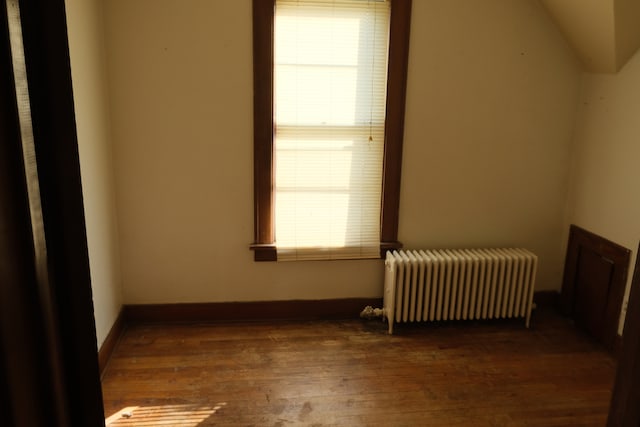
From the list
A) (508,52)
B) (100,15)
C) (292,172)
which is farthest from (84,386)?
(508,52)

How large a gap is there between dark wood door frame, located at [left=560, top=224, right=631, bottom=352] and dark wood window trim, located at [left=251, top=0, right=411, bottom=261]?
1362mm

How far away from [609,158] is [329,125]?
1.93 metres

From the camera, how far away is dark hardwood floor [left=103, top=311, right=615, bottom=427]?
2701mm

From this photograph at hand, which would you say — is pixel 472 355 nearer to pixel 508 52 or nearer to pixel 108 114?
pixel 508 52

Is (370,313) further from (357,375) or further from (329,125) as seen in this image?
(329,125)

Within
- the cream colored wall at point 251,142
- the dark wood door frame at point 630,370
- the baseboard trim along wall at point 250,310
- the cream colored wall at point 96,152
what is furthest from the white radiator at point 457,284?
the dark wood door frame at point 630,370

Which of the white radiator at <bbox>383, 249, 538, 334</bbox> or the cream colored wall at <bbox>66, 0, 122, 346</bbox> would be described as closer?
the cream colored wall at <bbox>66, 0, 122, 346</bbox>

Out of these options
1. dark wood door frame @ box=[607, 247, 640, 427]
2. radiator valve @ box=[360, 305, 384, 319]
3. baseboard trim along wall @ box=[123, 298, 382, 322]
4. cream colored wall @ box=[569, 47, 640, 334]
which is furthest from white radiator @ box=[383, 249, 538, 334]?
dark wood door frame @ box=[607, 247, 640, 427]

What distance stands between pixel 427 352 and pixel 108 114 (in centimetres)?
263

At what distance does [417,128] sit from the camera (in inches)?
139

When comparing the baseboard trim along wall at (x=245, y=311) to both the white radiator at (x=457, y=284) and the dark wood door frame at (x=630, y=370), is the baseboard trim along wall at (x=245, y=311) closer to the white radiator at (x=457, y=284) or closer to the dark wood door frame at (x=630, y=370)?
the white radiator at (x=457, y=284)

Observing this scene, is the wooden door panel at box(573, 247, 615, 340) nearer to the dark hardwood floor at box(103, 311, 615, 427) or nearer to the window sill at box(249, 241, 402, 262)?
the dark hardwood floor at box(103, 311, 615, 427)

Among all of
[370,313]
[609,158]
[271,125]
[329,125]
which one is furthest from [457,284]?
[271,125]

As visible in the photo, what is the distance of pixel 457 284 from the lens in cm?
360
